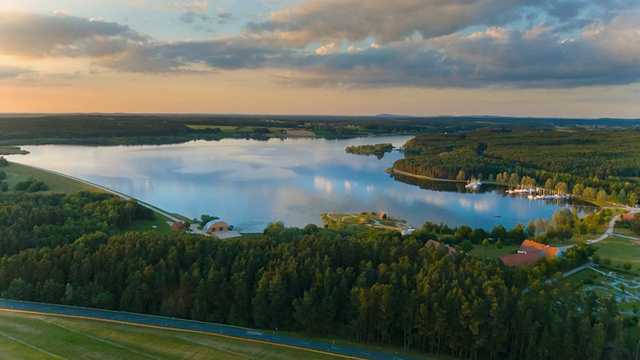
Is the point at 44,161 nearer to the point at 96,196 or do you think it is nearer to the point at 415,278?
the point at 96,196

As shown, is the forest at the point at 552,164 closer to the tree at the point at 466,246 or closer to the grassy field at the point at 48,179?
the tree at the point at 466,246

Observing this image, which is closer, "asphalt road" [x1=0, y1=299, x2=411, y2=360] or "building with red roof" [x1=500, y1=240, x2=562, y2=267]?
"asphalt road" [x1=0, y1=299, x2=411, y2=360]

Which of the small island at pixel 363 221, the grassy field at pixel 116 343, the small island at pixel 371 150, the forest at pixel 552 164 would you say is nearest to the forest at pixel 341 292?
the grassy field at pixel 116 343

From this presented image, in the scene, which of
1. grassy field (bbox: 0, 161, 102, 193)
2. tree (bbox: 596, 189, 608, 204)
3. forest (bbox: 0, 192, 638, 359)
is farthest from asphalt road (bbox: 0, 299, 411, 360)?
tree (bbox: 596, 189, 608, 204)

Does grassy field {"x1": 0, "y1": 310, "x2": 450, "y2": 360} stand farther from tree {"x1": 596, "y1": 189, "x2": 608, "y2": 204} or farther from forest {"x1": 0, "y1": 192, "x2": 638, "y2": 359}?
tree {"x1": 596, "y1": 189, "x2": 608, "y2": 204}

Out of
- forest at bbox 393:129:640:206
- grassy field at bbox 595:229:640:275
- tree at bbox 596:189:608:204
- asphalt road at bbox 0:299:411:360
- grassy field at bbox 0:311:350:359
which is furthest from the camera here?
forest at bbox 393:129:640:206

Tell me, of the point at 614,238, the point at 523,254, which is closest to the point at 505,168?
the point at 614,238

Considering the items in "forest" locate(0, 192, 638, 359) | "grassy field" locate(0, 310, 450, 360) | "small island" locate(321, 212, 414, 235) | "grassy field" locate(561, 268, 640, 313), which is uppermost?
"forest" locate(0, 192, 638, 359)
